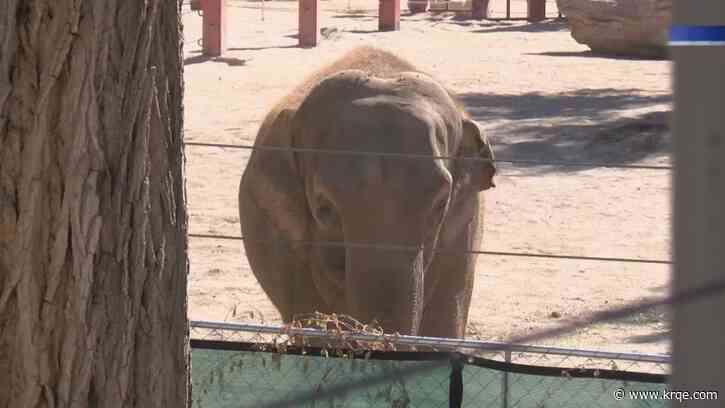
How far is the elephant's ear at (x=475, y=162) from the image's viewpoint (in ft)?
19.2

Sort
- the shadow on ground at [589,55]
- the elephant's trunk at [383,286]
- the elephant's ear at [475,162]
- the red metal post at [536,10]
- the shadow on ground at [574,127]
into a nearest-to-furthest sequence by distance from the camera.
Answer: the elephant's trunk at [383,286]
the elephant's ear at [475,162]
the shadow on ground at [574,127]
the shadow on ground at [589,55]
the red metal post at [536,10]

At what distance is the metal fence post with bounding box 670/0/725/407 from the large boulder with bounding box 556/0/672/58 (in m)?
17.4

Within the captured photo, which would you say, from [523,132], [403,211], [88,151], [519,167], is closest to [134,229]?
[88,151]

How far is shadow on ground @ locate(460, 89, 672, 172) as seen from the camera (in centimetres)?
1206

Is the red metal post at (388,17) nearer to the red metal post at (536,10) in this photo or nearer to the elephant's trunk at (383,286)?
the red metal post at (536,10)

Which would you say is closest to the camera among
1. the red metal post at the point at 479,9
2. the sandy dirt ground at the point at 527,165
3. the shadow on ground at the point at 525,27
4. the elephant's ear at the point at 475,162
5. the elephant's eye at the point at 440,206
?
the elephant's eye at the point at 440,206

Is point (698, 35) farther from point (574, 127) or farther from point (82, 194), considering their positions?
point (574, 127)

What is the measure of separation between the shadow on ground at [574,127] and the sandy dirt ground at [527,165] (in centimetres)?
2

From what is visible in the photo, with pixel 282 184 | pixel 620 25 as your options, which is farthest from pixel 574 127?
pixel 282 184

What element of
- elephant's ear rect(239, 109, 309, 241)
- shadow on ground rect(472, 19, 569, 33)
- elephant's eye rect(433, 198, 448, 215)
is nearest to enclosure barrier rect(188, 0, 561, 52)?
shadow on ground rect(472, 19, 569, 33)

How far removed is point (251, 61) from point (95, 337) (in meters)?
15.9

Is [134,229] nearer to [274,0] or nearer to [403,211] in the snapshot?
[403,211]

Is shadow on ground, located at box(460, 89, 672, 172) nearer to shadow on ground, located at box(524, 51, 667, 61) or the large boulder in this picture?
the large boulder

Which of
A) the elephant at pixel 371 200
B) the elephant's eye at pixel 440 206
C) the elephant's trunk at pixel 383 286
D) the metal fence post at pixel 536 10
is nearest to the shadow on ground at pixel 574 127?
the elephant at pixel 371 200
